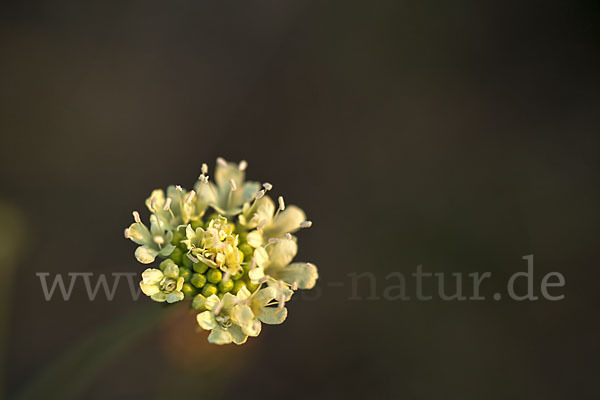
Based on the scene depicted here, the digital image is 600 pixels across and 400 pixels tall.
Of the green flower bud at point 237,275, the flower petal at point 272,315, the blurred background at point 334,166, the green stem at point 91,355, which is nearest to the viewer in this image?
the flower petal at point 272,315

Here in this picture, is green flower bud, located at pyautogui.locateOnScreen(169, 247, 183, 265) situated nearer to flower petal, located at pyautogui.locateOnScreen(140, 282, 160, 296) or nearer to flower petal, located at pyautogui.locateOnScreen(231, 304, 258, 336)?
flower petal, located at pyautogui.locateOnScreen(140, 282, 160, 296)

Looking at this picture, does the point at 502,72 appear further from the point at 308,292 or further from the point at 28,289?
the point at 28,289

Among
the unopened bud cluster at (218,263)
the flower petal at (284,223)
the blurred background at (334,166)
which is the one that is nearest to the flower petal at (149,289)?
the unopened bud cluster at (218,263)

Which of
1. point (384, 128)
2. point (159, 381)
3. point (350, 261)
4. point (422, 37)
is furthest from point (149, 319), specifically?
point (422, 37)

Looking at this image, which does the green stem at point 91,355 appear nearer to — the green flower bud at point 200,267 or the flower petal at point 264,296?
the green flower bud at point 200,267

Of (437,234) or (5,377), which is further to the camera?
(437,234)

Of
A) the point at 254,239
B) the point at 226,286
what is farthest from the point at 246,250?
the point at 226,286
